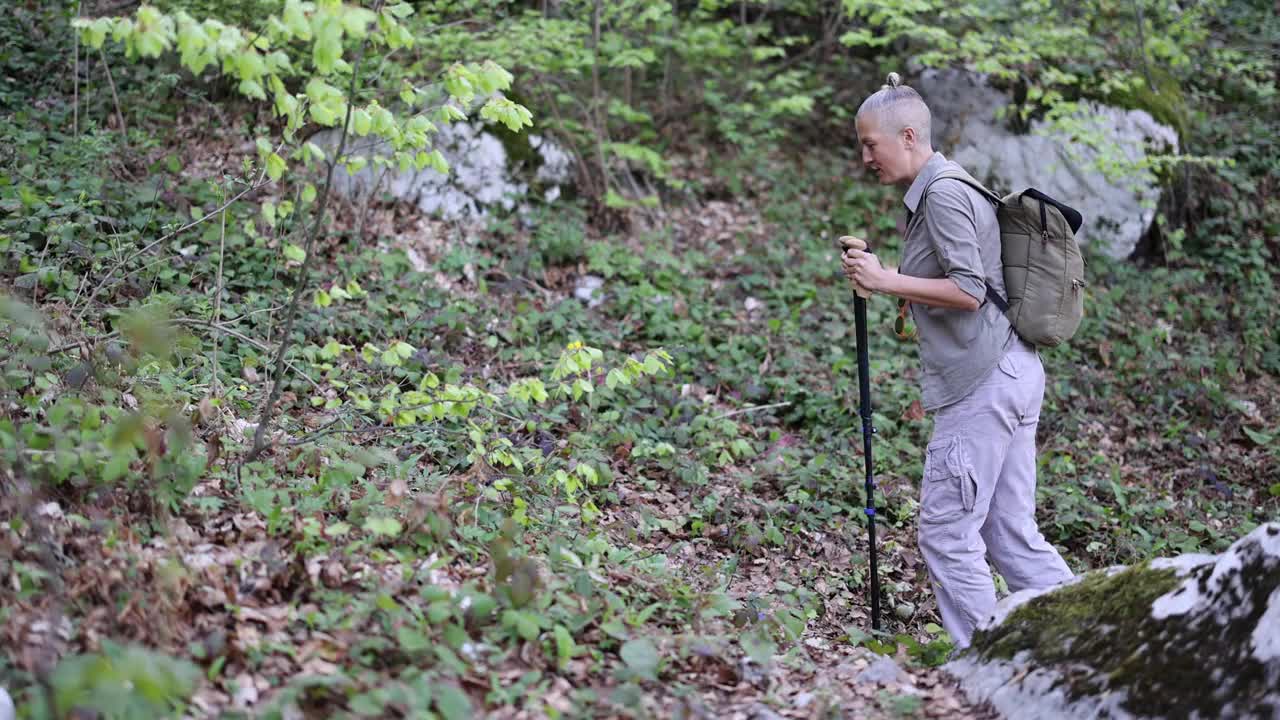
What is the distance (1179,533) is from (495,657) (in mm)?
4973

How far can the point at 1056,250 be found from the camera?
4074 millimetres

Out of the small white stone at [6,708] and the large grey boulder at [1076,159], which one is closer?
the small white stone at [6,708]

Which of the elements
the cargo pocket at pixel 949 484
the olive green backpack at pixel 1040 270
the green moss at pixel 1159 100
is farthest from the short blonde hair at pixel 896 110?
the green moss at pixel 1159 100

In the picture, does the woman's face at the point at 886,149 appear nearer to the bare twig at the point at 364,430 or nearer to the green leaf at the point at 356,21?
the green leaf at the point at 356,21

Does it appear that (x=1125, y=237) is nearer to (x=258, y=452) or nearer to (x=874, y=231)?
(x=874, y=231)

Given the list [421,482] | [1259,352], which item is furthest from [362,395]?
[1259,352]

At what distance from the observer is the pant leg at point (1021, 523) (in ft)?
13.8

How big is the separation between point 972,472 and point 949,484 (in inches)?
4.5

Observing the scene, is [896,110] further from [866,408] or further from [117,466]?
[117,466]

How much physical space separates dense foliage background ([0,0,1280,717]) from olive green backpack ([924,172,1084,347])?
1552mm

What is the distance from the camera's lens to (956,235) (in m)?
3.93

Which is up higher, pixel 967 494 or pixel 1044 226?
pixel 1044 226

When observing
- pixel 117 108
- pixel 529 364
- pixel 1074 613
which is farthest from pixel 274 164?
pixel 117 108

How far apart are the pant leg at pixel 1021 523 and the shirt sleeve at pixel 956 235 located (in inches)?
22.3
